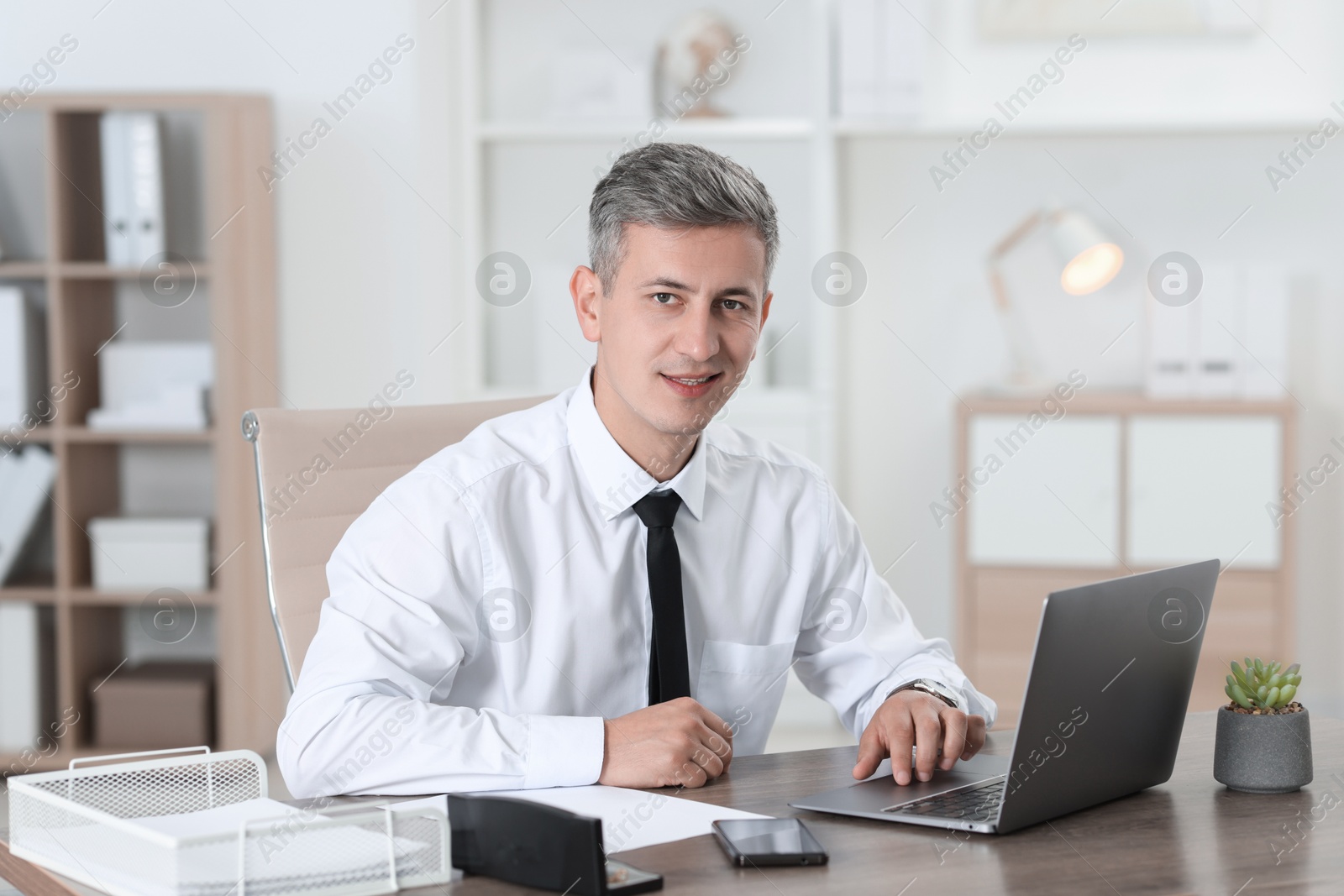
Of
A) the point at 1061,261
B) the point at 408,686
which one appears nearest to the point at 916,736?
the point at 408,686

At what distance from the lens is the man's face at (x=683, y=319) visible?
140 centimetres

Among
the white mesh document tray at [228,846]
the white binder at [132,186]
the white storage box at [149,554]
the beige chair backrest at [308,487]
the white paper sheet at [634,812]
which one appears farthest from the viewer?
the white storage box at [149,554]

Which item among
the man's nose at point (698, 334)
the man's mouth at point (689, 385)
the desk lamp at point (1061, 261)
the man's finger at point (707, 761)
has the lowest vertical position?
the man's finger at point (707, 761)

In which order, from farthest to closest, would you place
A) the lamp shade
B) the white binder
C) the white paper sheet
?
the lamp shade
the white binder
the white paper sheet

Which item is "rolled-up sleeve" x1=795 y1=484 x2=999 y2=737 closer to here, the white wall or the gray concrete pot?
the gray concrete pot

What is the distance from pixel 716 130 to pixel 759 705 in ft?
7.70

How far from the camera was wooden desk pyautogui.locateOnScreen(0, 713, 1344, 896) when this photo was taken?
0.92 metres

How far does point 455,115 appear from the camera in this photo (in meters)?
3.63

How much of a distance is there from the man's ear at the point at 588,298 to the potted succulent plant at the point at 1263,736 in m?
0.79

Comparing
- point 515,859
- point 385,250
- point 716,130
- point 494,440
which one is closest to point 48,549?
point 385,250

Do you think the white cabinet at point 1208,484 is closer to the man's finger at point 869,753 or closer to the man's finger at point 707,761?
the man's finger at point 869,753

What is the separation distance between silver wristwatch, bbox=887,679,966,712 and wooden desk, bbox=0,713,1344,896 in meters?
0.22

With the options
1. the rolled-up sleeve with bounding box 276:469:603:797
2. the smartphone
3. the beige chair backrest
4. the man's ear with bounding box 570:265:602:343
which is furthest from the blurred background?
the smartphone

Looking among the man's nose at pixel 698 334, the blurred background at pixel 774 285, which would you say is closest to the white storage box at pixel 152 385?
the blurred background at pixel 774 285
